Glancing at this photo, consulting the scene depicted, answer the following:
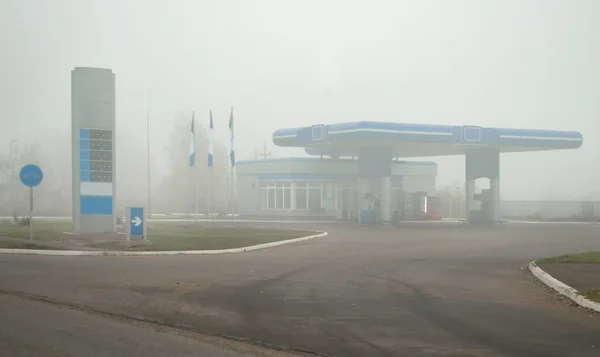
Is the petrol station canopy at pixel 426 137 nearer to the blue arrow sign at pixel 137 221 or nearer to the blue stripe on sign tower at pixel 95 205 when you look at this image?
the blue stripe on sign tower at pixel 95 205

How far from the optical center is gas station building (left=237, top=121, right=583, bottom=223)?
45.3 meters

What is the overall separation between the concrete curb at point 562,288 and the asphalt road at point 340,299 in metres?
0.22

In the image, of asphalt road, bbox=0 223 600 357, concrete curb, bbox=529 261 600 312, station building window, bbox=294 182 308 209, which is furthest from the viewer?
station building window, bbox=294 182 308 209

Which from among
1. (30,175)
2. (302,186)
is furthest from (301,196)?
(30,175)

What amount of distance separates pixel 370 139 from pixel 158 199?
79.5 meters

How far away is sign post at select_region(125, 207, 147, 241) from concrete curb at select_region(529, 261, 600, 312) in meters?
14.4

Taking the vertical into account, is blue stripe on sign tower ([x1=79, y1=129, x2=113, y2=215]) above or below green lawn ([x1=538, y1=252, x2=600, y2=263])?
above

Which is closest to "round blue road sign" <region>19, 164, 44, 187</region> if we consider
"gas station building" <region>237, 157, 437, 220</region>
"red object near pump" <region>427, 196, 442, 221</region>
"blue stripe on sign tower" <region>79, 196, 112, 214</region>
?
"blue stripe on sign tower" <region>79, 196, 112, 214</region>

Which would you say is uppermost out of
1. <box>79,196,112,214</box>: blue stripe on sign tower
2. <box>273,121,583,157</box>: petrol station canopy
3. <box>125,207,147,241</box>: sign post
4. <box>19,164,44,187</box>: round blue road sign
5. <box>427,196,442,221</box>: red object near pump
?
<box>273,121,583,157</box>: petrol station canopy

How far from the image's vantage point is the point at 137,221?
24.3m

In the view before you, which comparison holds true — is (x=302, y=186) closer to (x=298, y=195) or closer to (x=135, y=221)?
(x=298, y=195)

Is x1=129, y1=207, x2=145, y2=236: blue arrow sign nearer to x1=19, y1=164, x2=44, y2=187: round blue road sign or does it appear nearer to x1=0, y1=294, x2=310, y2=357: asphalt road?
x1=19, y1=164, x2=44, y2=187: round blue road sign

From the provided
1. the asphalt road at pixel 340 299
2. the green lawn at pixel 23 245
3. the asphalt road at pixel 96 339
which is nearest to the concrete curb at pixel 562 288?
the asphalt road at pixel 340 299

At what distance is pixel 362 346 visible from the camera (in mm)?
8164
